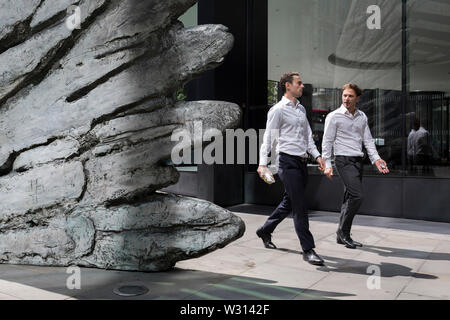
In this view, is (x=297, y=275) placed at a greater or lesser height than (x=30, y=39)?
lesser

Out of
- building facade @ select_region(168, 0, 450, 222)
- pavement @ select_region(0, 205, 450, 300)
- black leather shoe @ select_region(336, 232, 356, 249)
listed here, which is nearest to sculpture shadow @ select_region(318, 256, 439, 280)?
pavement @ select_region(0, 205, 450, 300)

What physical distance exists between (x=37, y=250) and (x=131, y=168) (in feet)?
4.01

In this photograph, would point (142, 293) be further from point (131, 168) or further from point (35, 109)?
point (35, 109)

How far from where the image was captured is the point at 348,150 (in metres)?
5.42

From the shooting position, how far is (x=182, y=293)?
3602mm

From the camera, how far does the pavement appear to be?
11.8 ft

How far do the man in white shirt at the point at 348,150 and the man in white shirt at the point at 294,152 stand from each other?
0.58 m

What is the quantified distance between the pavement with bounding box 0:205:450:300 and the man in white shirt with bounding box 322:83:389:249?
44 cm

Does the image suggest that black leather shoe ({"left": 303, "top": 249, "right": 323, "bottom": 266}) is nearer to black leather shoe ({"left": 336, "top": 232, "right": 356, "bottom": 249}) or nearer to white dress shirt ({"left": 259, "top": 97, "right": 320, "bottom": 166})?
white dress shirt ({"left": 259, "top": 97, "right": 320, "bottom": 166})

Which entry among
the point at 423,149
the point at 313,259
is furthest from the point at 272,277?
the point at 423,149

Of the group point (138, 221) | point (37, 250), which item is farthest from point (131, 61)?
point (37, 250)

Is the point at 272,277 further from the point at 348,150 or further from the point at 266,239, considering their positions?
the point at 348,150

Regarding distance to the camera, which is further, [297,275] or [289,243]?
[289,243]
